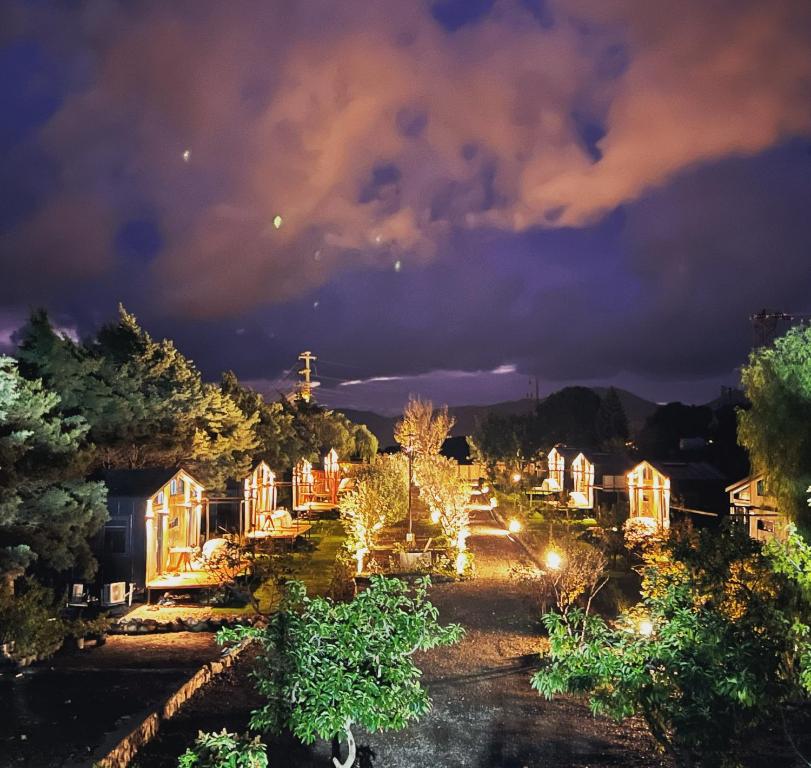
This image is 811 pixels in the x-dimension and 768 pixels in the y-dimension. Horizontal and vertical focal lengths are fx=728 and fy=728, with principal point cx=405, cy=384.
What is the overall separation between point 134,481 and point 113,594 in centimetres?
315

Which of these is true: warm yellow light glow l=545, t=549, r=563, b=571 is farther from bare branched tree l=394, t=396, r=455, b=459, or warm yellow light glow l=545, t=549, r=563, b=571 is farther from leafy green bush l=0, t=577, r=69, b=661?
bare branched tree l=394, t=396, r=455, b=459

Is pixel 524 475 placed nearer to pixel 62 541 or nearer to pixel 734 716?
pixel 62 541

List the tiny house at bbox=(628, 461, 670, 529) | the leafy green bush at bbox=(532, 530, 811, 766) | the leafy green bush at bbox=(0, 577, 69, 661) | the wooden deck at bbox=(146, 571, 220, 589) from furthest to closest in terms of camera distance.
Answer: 1. the tiny house at bbox=(628, 461, 670, 529)
2. the wooden deck at bbox=(146, 571, 220, 589)
3. the leafy green bush at bbox=(0, 577, 69, 661)
4. the leafy green bush at bbox=(532, 530, 811, 766)

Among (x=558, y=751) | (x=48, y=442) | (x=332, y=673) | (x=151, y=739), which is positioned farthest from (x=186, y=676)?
(x=332, y=673)

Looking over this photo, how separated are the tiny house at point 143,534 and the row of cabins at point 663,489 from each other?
1409 cm

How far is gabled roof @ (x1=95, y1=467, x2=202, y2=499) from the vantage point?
59.3 feet

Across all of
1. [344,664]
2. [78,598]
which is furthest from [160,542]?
[344,664]

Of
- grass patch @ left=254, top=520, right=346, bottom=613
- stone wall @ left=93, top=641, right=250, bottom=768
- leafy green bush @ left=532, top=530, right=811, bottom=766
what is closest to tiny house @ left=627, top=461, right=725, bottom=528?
grass patch @ left=254, top=520, right=346, bottom=613

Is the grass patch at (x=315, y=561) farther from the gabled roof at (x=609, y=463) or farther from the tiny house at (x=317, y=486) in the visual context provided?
the gabled roof at (x=609, y=463)

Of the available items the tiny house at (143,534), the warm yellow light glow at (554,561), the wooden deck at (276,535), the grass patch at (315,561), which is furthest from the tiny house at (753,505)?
the tiny house at (143,534)

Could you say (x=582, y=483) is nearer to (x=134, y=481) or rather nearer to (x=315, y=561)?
(x=315, y=561)

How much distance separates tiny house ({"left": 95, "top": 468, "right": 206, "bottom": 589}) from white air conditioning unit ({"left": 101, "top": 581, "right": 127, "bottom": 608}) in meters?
0.82

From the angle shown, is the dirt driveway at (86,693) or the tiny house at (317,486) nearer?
the dirt driveway at (86,693)

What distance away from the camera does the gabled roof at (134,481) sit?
1808 cm
